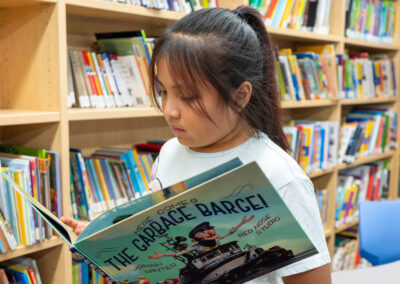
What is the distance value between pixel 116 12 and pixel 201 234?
3.51 ft

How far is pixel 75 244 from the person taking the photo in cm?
76

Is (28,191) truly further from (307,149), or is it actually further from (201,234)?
(307,149)

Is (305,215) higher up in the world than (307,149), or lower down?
higher up

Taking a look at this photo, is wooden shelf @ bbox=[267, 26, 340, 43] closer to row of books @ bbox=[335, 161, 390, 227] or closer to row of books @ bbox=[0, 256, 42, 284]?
row of books @ bbox=[335, 161, 390, 227]

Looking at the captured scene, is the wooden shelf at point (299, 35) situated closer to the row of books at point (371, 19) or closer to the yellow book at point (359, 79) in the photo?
the row of books at point (371, 19)

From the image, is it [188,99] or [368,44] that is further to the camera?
[368,44]

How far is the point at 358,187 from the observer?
3.00 meters

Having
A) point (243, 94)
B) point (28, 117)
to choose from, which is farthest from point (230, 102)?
point (28, 117)

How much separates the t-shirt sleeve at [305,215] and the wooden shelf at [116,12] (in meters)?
0.95

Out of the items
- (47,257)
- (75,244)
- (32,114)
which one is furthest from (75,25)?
(75,244)

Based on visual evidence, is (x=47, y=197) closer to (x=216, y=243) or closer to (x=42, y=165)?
(x=42, y=165)

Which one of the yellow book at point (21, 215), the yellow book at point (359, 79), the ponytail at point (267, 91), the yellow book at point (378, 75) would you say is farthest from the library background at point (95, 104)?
the ponytail at point (267, 91)

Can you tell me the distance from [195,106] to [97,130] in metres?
1.15

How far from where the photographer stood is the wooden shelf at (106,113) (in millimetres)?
1503
